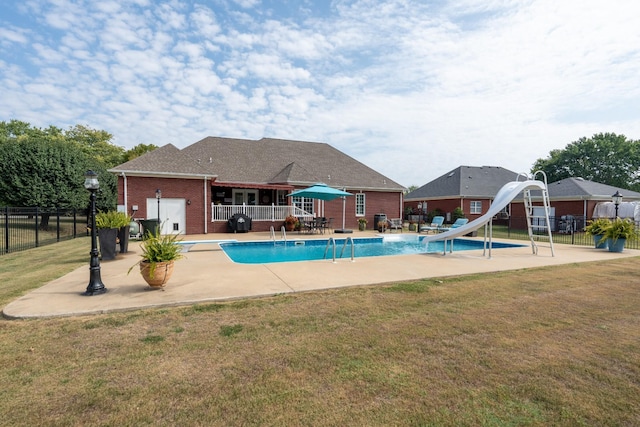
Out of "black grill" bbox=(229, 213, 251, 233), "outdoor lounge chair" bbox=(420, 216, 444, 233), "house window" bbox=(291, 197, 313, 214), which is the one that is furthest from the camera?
"house window" bbox=(291, 197, 313, 214)

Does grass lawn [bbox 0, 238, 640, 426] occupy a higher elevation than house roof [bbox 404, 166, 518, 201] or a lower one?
lower

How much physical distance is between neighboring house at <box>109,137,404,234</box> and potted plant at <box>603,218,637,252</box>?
13.3 meters

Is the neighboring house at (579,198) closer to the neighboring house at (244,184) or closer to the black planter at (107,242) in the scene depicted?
the neighboring house at (244,184)

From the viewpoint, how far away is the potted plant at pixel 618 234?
11.8 metres

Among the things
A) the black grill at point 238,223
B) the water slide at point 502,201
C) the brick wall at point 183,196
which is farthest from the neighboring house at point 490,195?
the brick wall at point 183,196

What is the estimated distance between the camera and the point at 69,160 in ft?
70.1

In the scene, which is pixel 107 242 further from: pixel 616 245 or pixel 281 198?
pixel 616 245

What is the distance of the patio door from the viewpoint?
22402 mm

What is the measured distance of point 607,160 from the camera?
141ft

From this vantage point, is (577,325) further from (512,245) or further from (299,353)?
(512,245)

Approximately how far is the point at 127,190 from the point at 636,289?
19343mm

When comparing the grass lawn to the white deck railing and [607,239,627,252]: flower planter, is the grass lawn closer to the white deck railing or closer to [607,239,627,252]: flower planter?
[607,239,627,252]: flower planter

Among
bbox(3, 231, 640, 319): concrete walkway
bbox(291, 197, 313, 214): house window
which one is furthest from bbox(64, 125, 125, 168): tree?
bbox(3, 231, 640, 319): concrete walkway

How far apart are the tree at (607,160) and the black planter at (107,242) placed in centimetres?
5396
